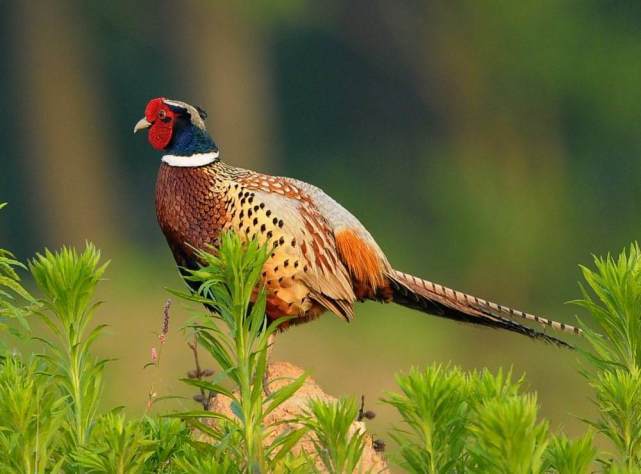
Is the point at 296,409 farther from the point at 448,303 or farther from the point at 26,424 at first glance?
the point at 26,424

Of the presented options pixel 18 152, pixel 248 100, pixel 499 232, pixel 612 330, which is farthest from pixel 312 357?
pixel 612 330

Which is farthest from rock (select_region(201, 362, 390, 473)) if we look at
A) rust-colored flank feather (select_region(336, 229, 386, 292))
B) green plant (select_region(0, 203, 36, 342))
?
rust-colored flank feather (select_region(336, 229, 386, 292))

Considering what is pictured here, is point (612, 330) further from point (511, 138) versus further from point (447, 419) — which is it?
point (511, 138)

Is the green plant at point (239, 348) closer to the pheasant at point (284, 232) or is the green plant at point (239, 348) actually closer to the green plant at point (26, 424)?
the green plant at point (26, 424)

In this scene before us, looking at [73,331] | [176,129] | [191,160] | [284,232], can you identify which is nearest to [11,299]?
[73,331]

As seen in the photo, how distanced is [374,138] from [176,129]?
577 inches

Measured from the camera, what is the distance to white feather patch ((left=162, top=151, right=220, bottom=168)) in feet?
15.9

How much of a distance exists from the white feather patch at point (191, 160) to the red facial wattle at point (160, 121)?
8 centimetres

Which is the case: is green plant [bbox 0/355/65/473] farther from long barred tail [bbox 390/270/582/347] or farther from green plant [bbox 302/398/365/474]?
long barred tail [bbox 390/270/582/347]

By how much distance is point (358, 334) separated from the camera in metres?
14.7

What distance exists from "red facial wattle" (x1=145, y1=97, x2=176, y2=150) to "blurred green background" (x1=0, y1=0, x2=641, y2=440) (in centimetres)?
661

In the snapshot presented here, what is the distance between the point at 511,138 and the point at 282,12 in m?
2.95

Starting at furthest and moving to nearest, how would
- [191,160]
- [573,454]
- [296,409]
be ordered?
1. [191,160]
2. [296,409]
3. [573,454]

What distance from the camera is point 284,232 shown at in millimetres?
4656
